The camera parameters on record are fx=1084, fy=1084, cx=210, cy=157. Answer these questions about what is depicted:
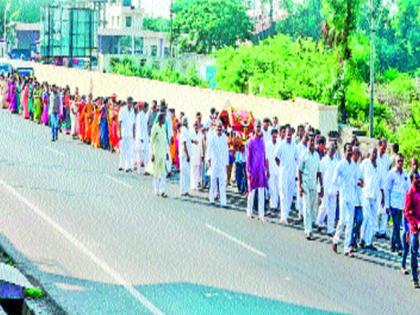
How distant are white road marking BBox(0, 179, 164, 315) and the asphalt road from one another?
0.5 inches

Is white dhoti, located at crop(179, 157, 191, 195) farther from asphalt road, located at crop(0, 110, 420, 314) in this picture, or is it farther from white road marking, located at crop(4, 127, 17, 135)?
white road marking, located at crop(4, 127, 17, 135)

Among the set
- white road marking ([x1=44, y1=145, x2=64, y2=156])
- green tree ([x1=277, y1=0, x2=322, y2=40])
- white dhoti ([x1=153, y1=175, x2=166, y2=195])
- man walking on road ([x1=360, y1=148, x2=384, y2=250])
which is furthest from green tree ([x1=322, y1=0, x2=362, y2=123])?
green tree ([x1=277, y1=0, x2=322, y2=40])

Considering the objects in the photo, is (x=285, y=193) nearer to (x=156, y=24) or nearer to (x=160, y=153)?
(x=160, y=153)

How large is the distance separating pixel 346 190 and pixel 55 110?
17.3 metres

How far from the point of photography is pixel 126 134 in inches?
1009

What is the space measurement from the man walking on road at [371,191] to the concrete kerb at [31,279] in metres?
5.22

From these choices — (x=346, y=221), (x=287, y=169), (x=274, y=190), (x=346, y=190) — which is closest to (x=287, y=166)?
(x=287, y=169)

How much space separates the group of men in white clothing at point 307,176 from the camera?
1612 centimetres

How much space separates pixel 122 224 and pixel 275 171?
3717 mm

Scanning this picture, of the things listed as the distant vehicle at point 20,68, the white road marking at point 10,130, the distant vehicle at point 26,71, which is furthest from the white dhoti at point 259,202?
the distant vehicle at point 26,71

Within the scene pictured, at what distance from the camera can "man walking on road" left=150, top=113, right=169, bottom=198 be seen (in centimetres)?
2095

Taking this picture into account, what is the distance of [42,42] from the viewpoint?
53906 mm

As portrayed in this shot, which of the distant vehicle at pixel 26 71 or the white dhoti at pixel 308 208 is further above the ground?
the distant vehicle at pixel 26 71

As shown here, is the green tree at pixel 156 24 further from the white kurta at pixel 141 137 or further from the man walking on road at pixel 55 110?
the white kurta at pixel 141 137
